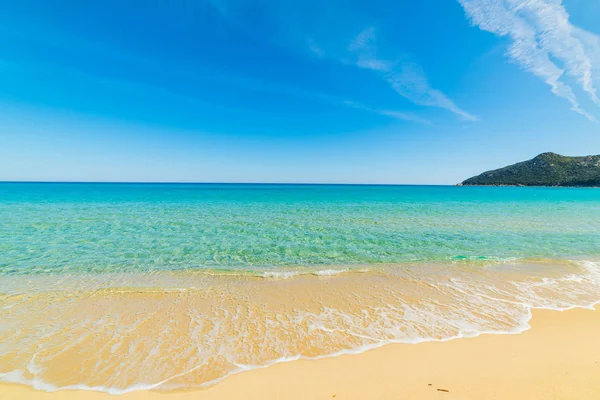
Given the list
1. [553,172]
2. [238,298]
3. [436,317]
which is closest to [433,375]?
[436,317]

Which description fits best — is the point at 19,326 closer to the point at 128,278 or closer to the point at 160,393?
the point at 128,278

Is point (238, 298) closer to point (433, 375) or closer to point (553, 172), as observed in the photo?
point (433, 375)

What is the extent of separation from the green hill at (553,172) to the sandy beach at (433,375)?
158841 millimetres

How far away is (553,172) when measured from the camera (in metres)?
117

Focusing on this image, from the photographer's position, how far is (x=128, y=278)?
7.83 meters

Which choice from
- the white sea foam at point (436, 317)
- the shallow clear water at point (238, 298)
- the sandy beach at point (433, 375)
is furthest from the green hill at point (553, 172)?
the sandy beach at point (433, 375)

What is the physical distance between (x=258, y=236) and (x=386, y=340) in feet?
33.0

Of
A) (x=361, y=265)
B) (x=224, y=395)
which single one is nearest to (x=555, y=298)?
(x=361, y=265)

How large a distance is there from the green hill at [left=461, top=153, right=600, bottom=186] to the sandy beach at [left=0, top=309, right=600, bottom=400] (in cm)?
15884

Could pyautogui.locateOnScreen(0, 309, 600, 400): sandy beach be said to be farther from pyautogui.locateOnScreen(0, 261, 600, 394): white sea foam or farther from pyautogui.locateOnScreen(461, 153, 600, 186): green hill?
pyautogui.locateOnScreen(461, 153, 600, 186): green hill

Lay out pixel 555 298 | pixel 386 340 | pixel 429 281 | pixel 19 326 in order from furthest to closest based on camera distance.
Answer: pixel 429 281
pixel 555 298
pixel 19 326
pixel 386 340

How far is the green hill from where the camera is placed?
10706 cm

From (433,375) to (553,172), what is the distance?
16900 centimetres

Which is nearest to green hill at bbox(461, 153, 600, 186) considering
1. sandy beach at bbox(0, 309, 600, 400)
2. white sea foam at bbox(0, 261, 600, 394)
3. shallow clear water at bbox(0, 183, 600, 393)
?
shallow clear water at bbox(0, 183, 600, 393)
